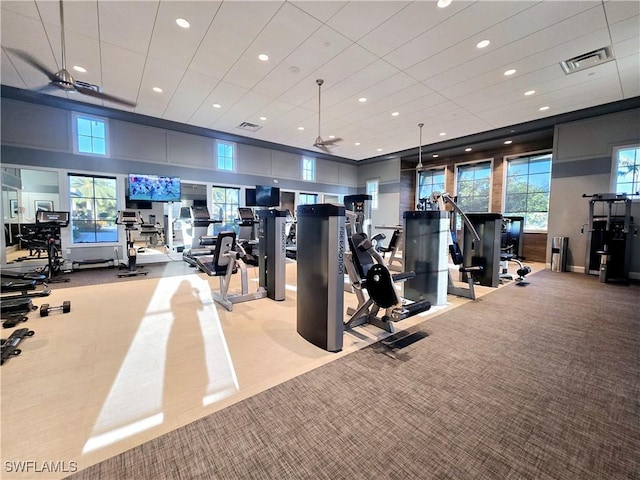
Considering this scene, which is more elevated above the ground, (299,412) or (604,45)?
(604,45)

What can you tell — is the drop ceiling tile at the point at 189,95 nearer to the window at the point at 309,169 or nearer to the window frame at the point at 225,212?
the window frame at the point at 225,212

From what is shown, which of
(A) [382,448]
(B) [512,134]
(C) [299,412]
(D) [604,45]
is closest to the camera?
(A) [382,448]

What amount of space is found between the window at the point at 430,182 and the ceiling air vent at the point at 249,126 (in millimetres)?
6753

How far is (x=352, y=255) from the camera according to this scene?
2.98 metres

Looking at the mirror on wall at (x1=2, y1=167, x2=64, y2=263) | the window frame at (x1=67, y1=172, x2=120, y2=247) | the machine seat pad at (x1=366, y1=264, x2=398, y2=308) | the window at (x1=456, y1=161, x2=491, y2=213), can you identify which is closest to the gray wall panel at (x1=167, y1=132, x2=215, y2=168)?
the window frame at (x1=67, y1=172, x2=120, y2=247)

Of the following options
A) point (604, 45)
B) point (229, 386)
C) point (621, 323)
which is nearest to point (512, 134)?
point (604, 45)

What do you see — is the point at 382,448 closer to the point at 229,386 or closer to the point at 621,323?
the point at 229,386

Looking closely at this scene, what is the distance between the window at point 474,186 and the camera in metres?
9.58

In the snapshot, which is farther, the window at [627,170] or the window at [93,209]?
the window at [93,209]

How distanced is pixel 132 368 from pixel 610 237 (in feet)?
29.7

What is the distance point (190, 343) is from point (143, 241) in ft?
36.3

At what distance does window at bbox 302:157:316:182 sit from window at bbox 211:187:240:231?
2902mm

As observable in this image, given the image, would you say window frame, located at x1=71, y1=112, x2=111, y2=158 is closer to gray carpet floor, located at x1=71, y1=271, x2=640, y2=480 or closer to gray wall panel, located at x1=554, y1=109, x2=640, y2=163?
gray carpet floor, located at x1=71, y1=271, x2=640, y2=480

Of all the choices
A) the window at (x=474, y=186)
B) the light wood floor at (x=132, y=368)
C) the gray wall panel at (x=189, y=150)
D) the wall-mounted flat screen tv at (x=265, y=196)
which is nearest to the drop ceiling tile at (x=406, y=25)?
the light wood floor at (x=132, y=368)
